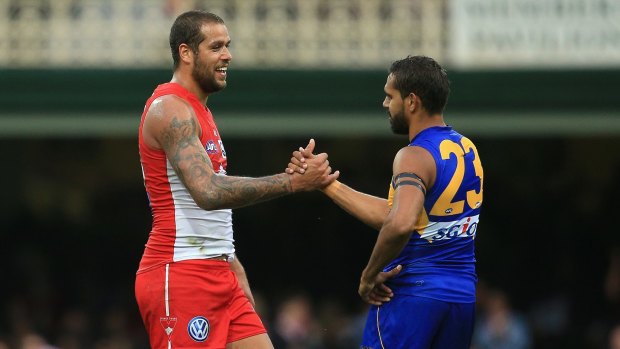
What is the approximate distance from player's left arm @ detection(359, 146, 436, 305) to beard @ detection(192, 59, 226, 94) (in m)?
1.10

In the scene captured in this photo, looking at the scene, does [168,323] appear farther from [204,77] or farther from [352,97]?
[352,97]

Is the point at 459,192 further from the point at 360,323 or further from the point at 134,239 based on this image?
the point at 134,239

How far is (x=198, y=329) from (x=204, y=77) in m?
1.36

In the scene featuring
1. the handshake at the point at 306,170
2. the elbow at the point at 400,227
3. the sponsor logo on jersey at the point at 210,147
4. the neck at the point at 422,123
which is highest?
the neck at the point at 422,123

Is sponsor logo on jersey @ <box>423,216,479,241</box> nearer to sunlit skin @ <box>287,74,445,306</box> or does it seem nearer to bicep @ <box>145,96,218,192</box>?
sunlit skin @ <box>287,74,445,306</box>

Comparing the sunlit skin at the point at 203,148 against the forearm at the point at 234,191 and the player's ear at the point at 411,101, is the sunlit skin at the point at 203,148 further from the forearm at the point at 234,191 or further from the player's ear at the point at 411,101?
the player's ear at the point at 411,101

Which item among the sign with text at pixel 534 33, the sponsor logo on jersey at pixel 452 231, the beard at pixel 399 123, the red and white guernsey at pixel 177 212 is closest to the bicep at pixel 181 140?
the red and white guernsey at pixel 177 212

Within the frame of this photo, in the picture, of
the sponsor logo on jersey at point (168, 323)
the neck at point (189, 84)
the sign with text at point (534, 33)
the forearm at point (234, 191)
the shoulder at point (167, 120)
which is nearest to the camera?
the forearm at point (234, 191)

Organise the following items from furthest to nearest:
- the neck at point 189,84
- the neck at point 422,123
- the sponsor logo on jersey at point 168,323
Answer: the neck at point 189,84 < the neck at point 422,123 < the sponsor logo on jersey at point 168,323

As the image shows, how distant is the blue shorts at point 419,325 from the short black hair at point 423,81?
1.04 meters

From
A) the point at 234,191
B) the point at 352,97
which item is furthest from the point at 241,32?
the point at 234,191

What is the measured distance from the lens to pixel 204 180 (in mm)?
6500

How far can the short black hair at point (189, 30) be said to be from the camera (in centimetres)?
690

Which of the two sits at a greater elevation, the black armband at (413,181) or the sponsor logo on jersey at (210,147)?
the sponsor logo on jersey at (210,147)
